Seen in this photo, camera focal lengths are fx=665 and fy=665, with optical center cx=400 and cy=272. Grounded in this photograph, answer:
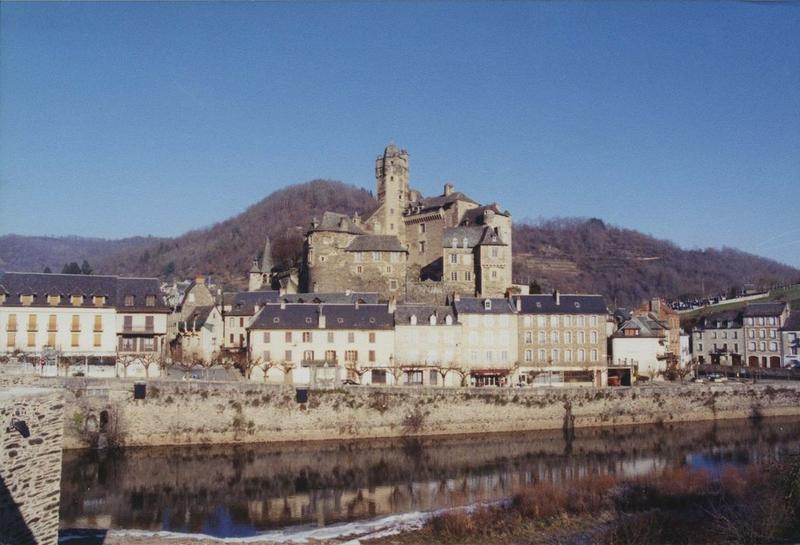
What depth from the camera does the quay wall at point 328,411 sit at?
33125 millimetres

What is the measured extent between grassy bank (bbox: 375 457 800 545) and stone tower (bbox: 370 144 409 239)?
46922 mm

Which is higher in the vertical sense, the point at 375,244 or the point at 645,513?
the point at 375,244

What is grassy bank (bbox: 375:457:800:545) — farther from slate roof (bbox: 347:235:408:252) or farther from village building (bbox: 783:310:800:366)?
village building (bbox: 783:310:800:366)

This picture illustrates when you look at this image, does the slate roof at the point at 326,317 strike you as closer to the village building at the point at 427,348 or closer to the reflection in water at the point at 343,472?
the village building at the point at 427,348

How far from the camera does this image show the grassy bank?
663 inches

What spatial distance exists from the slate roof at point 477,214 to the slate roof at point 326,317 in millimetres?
23597

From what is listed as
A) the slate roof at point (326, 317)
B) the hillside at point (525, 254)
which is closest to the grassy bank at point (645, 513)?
the slate roof at point (326, 317)

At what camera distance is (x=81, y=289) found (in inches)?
1652

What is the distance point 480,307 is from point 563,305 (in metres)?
6.21

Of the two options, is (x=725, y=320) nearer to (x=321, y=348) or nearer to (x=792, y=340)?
(x=792, y=340)

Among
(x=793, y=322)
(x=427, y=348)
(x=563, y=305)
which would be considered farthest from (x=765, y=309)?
(x=427, y=348)

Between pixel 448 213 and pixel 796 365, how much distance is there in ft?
114

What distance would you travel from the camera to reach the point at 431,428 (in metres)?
37.2

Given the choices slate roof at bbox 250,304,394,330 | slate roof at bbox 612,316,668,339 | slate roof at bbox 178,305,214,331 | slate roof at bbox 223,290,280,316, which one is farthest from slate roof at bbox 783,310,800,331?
slate roof at bbox 178,305,214,331
